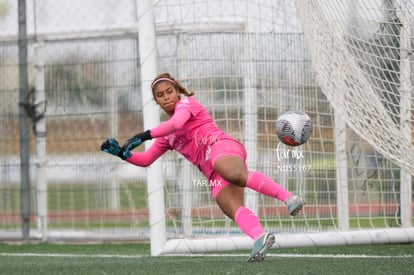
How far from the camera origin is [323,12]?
729 cm

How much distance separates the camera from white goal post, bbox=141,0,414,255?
23.6 feet

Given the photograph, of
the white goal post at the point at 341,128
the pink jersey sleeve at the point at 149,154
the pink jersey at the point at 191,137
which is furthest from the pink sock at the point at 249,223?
the white goal post at the point at 341,128

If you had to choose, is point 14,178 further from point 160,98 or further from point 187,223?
point 160,98

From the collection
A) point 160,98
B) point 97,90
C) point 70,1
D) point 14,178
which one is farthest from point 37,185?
point 160,98

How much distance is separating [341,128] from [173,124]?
2937 millimetres

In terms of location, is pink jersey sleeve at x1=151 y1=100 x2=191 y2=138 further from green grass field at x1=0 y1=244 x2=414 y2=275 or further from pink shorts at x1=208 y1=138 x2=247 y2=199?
green grass field at x1=0 y1=244 x2=414 y2=275

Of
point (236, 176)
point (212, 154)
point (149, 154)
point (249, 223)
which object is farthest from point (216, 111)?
point (249, 223)

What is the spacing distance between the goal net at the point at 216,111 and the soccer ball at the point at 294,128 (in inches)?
30.8

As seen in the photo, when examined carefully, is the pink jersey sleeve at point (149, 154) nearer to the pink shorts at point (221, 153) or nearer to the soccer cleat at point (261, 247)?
the pink shorts at point (221, 153)

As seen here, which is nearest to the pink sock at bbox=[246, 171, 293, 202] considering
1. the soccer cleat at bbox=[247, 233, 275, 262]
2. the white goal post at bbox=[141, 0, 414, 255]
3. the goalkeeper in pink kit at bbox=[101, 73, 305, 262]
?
the goalkeeper in pink kit at bbox=[101, 73, 305, 262]

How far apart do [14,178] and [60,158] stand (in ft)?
1.98

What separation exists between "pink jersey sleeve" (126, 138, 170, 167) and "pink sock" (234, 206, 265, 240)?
89 cm

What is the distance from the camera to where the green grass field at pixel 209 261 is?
6.23 meters

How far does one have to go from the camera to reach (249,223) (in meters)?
6.20
